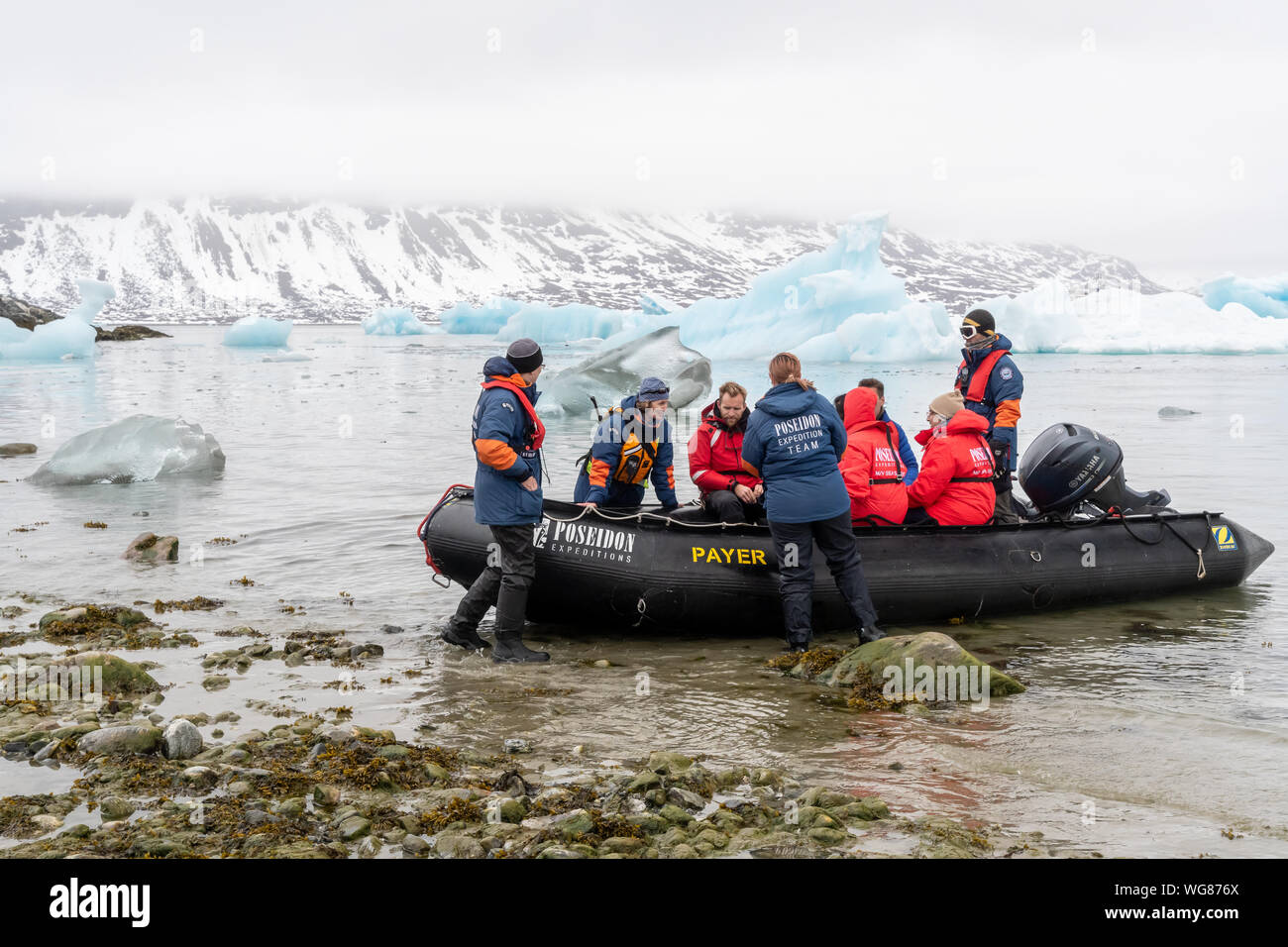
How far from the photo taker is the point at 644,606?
6.20m

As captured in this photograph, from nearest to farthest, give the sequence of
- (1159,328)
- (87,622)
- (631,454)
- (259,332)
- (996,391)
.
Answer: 1. (87,622)
2. (631,454)
3. (996,391)
4. (1159,328)
5. (259,332)

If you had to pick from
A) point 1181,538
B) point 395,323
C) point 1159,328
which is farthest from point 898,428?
point 395,323

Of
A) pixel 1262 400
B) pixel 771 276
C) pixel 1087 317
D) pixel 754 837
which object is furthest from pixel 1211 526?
pixel 1087 317

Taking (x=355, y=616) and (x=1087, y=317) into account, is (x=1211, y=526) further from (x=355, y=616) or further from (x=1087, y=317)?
(x=1087, y=317)

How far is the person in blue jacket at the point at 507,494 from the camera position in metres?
5.53

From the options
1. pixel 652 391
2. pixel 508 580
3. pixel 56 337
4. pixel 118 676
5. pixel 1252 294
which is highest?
pixel 1252 294

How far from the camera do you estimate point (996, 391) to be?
7.50 m

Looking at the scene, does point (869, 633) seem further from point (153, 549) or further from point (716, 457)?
point (153, 549)

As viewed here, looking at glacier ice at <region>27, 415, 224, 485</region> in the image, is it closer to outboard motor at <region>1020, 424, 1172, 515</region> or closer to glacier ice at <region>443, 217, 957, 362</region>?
outboard motor at <region>1020, 424, 1172, 515</region>

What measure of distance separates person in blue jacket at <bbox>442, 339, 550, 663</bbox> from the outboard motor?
346 centimetres

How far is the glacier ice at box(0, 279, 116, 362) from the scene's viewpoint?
37.2 m

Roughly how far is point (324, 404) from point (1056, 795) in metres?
21.8

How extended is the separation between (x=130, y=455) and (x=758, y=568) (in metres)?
8.52

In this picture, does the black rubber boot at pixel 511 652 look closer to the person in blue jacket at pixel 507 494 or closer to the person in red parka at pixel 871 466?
the person in blue jacket at pixel 507 494
